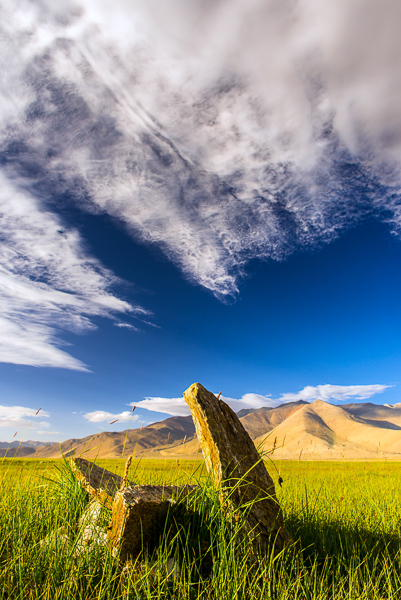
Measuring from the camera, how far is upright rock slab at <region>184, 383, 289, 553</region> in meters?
3.71

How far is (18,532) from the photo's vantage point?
12.8ft

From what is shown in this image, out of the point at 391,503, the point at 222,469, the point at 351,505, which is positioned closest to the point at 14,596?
the point at 222,469

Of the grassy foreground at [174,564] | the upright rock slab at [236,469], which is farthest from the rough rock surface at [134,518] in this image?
the upright rock slab at [236,469]

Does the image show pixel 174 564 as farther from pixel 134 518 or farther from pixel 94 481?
pixel 94 481

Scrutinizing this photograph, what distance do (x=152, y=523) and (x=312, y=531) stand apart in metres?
3.13

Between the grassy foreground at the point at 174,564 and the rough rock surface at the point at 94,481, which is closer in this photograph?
the grassy foreground at the point at 174,564

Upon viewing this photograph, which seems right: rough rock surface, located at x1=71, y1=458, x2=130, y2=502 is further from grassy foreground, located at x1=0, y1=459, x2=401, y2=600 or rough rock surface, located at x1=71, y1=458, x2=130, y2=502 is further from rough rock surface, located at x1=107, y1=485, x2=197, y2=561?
rough rock surface, located at x1=107, y1=485, x2=197, y2=561

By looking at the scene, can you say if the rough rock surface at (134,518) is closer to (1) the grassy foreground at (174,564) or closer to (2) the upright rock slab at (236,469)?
(1) the grassy foreground at (174,564)

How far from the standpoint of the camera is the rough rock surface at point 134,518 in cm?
305

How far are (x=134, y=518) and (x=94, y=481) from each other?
182cm

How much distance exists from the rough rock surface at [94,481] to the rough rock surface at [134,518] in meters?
0.77

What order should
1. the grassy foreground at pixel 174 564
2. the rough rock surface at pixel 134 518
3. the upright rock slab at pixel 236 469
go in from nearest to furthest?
the grassy foreground at pixel 174 564, the rough rock surface at pixel 134 518, the upright rock slab at pixel 236 469

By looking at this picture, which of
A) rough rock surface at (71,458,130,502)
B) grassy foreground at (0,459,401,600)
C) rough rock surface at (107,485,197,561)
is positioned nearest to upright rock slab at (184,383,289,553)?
grassy foreground at (0,459,401,600)

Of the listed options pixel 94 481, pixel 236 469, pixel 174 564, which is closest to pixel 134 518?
pixel 174 564
